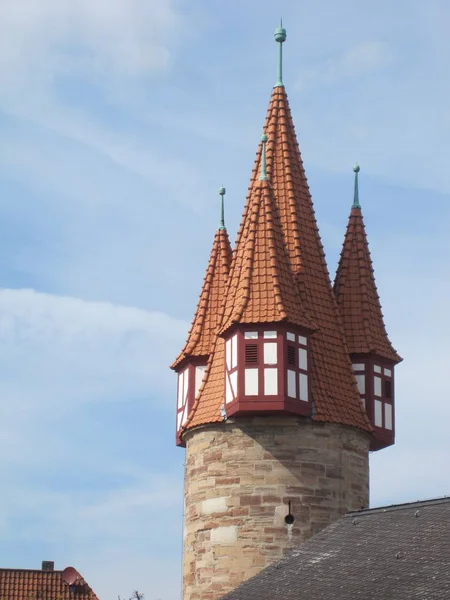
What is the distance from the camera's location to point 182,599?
3181 cm

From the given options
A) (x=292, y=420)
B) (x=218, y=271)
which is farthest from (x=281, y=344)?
(x=218, y=271)

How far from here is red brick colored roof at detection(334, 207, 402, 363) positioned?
33.6m

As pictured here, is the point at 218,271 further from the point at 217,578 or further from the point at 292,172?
the point at 217,578

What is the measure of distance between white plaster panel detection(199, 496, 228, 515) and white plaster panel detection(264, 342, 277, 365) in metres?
2.48

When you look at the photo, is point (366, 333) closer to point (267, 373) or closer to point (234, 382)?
point (267, 373)

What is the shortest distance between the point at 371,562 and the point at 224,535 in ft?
17.2

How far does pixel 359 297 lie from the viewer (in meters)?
34.2

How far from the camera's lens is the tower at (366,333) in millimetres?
33188

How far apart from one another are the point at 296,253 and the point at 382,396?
3.09 m

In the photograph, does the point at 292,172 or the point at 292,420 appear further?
the point at 292,172

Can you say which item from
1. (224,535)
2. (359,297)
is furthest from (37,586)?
(224,535)

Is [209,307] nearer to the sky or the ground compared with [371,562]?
nearer to the sky

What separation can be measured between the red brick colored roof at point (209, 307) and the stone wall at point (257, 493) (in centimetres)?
232

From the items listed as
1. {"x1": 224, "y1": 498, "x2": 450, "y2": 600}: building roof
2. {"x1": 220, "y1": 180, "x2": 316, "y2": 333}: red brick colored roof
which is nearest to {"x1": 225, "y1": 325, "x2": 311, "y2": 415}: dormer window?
{"x1": 220, "y1": 180, "x2": 316, "y2": 333}: red brick colored roof
